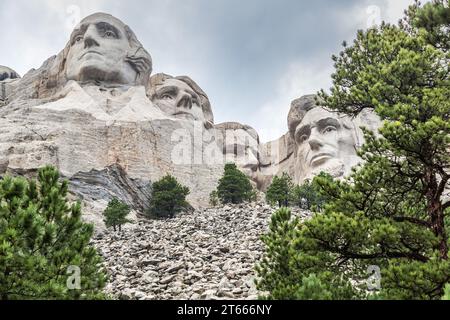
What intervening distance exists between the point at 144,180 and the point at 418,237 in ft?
94.1

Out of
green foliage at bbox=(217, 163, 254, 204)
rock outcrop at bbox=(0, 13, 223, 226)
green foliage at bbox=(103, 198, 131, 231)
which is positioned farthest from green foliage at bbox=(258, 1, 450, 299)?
green foliage at bbox=(217, 163, 254, 204)

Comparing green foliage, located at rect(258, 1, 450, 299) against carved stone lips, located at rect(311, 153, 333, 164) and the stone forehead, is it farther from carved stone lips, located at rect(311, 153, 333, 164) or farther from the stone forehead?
the stone forehead

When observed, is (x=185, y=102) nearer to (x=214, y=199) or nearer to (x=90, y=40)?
(x=90, y=40)

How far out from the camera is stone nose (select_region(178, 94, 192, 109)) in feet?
166

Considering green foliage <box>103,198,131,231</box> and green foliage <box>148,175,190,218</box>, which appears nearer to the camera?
green foliage <box>103,198,131,231</box>

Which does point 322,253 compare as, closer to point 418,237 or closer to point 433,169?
point 418,237

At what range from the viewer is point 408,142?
9.32 meters

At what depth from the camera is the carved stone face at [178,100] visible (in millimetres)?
49575

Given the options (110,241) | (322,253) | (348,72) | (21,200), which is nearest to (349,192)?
(322,253)

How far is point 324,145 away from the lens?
46.0 meters

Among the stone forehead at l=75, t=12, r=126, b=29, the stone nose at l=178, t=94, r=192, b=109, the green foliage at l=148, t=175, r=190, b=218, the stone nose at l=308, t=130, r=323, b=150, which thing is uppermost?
the stone forehead at l=75, t=12, r=126, b=29

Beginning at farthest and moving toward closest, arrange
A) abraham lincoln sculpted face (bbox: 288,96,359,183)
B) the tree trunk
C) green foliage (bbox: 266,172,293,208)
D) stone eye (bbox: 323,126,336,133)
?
1. stone eye (bbox: 323,126,336,133)
2. abraham lincoln sculpted face (bbox: 288,96,359,183)
3. green foliage (bbox: 266,172,293,208)
4. the tree trunk

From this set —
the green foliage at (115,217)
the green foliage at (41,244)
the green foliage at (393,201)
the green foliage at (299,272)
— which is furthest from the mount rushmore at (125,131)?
the green foliage at (393,201)

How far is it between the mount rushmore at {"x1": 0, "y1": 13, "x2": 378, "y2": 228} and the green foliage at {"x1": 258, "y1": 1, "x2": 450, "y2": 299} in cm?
2063
